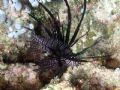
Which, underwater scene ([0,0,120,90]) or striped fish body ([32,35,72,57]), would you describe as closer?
striped fish body ([32,35,72,57])

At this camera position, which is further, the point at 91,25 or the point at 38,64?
the point at 91,25

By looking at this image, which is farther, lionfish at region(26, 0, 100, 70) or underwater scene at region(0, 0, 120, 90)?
underwater scene at region(0, 0, 120, 90)

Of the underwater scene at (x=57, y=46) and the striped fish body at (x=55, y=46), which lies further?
the underwater scene at (x=57, y=46)

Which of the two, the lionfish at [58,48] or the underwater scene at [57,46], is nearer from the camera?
the lionfish at [58,48]

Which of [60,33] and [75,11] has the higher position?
[75,11]

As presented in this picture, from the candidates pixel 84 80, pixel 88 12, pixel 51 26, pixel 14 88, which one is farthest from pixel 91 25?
pixel 14 88

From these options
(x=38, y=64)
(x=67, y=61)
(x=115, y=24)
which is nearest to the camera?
(x=67, y=61)

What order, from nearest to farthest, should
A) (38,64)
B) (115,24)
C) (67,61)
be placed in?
(67,61)
(38,64)
(115,24)

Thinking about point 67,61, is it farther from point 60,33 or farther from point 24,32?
point 24,32
